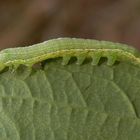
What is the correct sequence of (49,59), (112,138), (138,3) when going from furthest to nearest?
(138,3)
(49,59)
(112,138)

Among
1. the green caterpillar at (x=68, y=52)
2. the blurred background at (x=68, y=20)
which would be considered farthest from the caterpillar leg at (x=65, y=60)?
the blurred background at (x=68, y=20)

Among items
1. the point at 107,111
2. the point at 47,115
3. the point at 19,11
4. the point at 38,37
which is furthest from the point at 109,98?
the point at 19,11

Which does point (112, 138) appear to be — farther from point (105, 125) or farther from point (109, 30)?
point (109, 30)

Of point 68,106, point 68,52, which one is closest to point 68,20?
point 68,52

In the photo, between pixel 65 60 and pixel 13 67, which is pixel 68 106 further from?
pixel 13 67

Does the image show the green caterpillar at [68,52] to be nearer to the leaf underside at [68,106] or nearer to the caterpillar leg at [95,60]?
the caterpillar leg at [95,60]

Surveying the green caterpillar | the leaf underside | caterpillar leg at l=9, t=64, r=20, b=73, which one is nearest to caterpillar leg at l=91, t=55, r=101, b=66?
the green caterpillar
